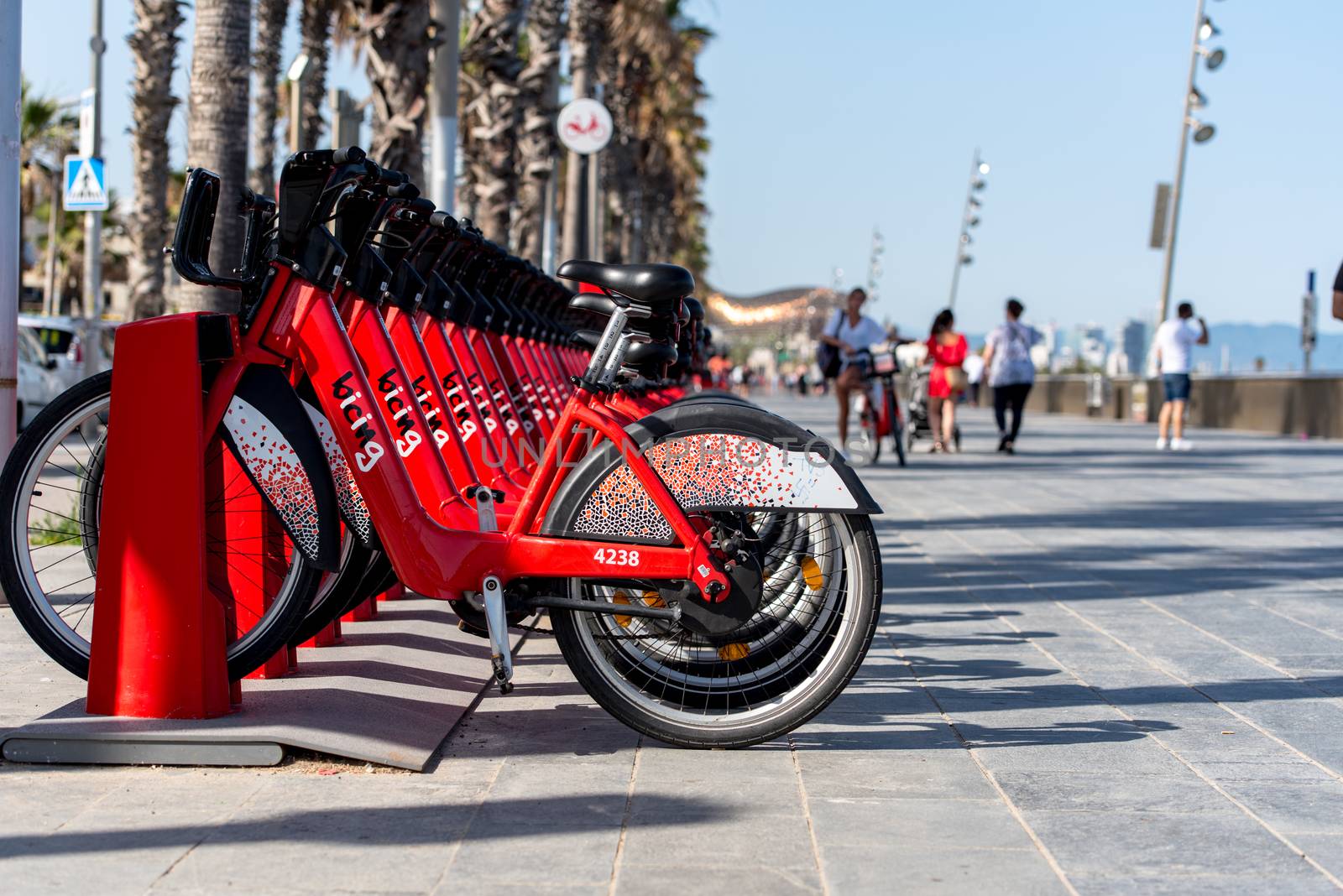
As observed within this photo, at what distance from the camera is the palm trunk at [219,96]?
377 inches

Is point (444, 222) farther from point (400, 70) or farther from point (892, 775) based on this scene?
point (400, 70)

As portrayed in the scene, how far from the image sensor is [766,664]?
176 inches

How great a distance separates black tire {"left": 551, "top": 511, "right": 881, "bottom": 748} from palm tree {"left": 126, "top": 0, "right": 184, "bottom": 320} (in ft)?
67.4

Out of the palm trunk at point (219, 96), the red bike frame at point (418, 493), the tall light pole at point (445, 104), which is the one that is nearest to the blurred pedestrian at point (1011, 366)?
the tall light pole at point (445, 104)

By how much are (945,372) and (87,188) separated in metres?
9.91

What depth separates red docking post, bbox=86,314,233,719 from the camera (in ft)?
14.1

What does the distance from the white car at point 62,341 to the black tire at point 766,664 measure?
21034 millimetres

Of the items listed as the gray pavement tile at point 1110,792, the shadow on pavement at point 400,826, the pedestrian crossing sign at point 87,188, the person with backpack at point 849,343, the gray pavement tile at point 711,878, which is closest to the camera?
the gray pavement tile at point 711,878

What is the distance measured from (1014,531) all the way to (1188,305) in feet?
37.0

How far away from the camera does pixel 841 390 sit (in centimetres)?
1777

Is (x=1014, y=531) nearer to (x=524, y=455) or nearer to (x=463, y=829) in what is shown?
(x=524, y=455)

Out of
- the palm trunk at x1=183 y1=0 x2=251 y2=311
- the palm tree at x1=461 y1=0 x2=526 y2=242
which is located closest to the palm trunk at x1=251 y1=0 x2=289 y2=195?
the palm tree at x1=461 y1=0 x2=526 y2=242

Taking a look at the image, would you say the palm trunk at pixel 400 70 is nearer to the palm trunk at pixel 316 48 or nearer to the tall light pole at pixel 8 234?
the tall light pole at pixel 8 234

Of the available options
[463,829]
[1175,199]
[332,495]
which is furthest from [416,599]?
[1175,199]
